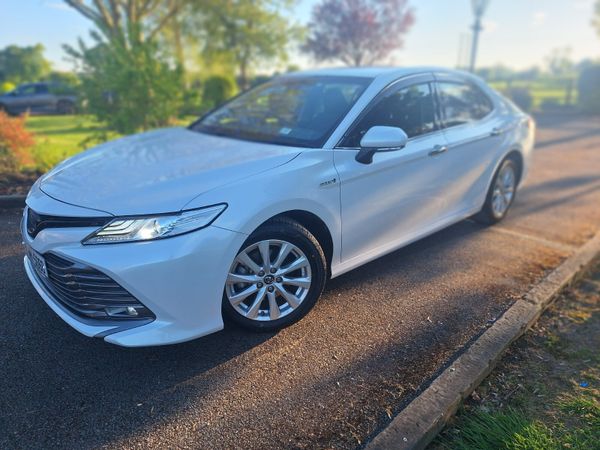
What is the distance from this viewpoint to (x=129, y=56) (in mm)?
6883

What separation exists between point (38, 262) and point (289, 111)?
217 centimetres

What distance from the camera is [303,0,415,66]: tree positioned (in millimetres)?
24016

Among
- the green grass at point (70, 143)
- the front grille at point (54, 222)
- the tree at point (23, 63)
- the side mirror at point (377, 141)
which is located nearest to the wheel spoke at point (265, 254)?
the front grille at point (54, 222)

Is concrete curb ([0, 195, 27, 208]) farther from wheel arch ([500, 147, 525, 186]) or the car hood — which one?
wheel arch ([500, 147, 525, 186])

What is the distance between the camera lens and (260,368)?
2.61m

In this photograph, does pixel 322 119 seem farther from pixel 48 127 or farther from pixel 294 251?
pixel 48 127

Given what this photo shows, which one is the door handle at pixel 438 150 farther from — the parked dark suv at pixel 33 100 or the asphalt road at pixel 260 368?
the parked dark suv at pixel 33 100

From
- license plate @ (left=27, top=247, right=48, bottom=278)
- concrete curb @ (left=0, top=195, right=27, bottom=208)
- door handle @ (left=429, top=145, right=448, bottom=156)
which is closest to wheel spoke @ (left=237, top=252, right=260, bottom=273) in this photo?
license plate @ (left=27, top=247, right=48, bottom=278)

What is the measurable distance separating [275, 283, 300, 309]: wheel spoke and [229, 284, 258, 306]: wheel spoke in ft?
0.52

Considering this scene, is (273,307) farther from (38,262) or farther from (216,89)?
(216,89)

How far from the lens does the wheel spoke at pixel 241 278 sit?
263cm

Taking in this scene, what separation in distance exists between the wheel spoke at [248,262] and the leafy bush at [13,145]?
4473 mm

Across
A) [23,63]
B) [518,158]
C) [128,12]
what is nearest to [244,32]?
[128,12]

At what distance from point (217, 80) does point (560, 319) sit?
18.6 metres
